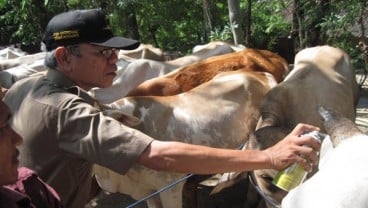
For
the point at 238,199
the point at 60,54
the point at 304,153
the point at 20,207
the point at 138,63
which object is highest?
the point at 60,54

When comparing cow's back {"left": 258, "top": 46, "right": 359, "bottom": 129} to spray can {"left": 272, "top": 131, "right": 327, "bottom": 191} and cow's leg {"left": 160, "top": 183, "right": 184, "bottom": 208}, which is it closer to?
cow's leg {"left": 160, "top": 183, "right": 184, "bottom": 208}

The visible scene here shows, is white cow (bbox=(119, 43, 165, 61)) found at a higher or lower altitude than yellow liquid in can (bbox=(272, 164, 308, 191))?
lower

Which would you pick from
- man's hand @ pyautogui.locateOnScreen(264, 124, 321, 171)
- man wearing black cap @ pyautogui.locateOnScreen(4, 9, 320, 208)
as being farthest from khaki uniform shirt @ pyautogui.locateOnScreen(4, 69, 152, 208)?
man's hand @ pyautogui.locateOnScreen(264, 124, 321, 171)

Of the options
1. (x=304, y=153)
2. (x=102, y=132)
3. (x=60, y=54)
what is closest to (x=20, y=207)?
(x=102, y=132)

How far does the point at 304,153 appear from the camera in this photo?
225 centimetres

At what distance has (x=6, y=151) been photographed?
1.91m

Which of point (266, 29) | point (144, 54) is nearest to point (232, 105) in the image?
point (144, 54)

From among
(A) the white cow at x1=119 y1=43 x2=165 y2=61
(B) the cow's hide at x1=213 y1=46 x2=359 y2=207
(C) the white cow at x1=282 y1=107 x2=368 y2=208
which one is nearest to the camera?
(C) the white cow at x1=282 y1=107 x2=368 y2=208

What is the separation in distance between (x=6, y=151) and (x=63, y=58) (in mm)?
807

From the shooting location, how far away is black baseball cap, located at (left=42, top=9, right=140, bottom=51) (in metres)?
2.58

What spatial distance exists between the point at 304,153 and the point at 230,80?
2917 millimetres

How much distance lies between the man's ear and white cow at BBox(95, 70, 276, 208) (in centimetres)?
204

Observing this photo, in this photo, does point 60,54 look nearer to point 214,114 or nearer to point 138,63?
point 214,114

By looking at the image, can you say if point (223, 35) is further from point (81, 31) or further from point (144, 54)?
point (81, 31)
